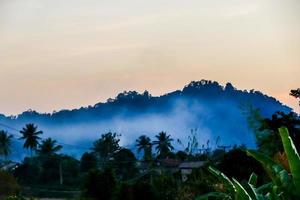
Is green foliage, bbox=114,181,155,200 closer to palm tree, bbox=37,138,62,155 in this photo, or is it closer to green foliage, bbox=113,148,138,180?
green foliage, bbox=113,148,138,180

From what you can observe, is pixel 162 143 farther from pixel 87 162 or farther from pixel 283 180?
pixel 283 180

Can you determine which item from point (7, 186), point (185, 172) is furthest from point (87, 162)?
point (7, 186)

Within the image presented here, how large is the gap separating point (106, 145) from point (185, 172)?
131 ft

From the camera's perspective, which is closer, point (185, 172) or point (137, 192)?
point (137, 192)

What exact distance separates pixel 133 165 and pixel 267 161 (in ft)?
193

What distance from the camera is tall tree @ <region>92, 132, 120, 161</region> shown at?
80.1m

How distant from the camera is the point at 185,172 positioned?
41.7 meters

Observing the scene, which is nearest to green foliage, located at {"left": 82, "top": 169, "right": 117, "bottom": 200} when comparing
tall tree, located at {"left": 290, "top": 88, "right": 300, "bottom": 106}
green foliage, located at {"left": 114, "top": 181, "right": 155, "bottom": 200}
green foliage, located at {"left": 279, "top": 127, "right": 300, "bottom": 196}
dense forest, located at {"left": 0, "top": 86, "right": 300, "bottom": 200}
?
dense forest, located at {"left": 0, "top": 86, "right": 300, "bottom": 200}

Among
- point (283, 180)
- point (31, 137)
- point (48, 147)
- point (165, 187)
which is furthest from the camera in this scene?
point (31, 137)

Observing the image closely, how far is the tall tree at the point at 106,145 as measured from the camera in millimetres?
80056

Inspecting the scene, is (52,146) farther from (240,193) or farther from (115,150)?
(240,193)

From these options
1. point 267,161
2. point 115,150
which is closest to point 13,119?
point 115,150

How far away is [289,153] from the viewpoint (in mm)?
7816

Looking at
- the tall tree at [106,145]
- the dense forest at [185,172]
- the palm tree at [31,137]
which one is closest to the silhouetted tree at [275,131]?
the dense forest at [185,172]
